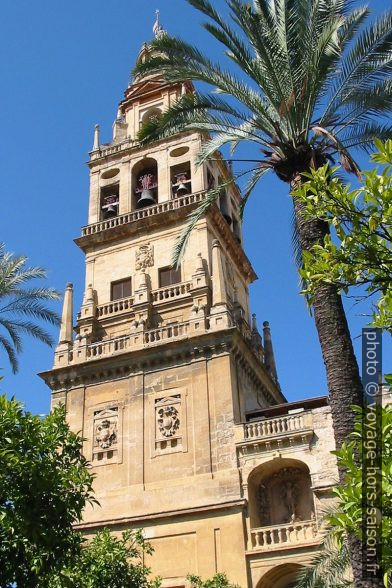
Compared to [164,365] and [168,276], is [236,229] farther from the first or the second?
[164,365]

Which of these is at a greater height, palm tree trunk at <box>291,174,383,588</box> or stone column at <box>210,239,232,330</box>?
stone column at <box>210,239,232,330</box>

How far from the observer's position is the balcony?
24.7 metres

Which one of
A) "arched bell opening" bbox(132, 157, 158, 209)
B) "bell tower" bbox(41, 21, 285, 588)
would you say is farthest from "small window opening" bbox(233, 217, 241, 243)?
"arched bell opening" bbox(132, 157, 158, 209)

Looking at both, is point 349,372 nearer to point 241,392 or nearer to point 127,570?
point 127,570

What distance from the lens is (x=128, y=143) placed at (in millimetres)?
37000

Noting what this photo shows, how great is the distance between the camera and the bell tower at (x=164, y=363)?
81.1 feet

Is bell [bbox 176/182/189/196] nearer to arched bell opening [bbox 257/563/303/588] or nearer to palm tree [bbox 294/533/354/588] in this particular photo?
arched bell opening [bbox 257/563/303/588]

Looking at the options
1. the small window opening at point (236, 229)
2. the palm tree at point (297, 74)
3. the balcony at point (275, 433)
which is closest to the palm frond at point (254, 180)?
the palm tree at point (297, 74)

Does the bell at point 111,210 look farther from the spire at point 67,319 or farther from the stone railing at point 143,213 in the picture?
the spire at point 67,319

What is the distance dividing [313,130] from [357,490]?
8.17m

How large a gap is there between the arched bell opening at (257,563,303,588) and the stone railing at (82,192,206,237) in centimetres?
1546

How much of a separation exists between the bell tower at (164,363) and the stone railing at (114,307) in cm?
5

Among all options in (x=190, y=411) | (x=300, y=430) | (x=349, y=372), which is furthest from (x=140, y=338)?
(x=349, y=372)

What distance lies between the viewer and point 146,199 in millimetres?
34188
